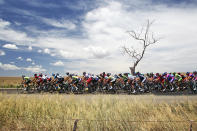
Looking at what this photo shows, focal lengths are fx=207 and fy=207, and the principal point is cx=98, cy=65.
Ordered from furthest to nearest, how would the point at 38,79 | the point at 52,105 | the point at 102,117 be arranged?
the point at 38,79
the point at 52,105
the point at 102,117

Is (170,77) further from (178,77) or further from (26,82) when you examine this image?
(26,82)

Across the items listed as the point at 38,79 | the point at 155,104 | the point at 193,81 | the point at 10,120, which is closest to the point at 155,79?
the point at 193,81

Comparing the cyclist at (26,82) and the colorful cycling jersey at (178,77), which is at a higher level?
the colorful cycling jersey at (178,77)

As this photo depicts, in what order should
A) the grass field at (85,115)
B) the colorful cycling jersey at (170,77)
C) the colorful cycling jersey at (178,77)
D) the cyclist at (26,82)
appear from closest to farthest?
the grass field at (85,115), the colorful cycling jersey at (170,77), the colorful cycling jersey at (178,77), the cyclist at (26,82)

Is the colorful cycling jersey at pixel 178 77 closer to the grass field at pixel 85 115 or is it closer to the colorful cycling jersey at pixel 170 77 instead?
the colorful cycling jersey at pixel 170 77

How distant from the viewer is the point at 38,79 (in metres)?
19.3

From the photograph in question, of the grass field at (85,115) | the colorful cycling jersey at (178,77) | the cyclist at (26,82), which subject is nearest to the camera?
the grass field at (85,115)

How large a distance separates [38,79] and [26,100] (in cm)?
1025

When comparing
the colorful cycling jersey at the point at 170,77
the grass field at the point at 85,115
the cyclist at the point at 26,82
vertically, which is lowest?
the grass field at the point at 85,115

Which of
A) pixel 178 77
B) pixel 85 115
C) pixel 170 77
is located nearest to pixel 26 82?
pixel 170 77

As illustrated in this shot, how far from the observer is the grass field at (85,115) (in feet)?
21.4

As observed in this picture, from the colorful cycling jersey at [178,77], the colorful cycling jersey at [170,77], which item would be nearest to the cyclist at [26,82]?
the colorful cycling jersey at [170,77]

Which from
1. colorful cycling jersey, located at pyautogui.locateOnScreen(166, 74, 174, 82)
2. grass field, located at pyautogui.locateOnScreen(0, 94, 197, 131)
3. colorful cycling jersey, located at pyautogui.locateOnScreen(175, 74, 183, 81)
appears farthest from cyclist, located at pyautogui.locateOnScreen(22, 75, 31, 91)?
colorful cycling jersey, located at pyautogui.locateOnScreen(175, 74, 183, 81)

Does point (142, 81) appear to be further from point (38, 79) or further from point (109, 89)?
point (38, 79)
